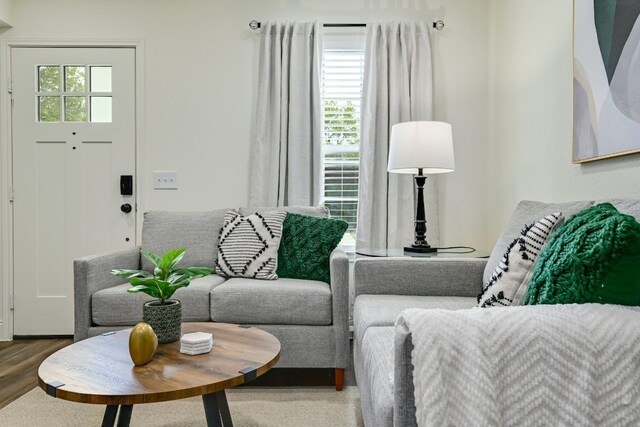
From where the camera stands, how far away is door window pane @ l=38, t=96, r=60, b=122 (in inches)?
129

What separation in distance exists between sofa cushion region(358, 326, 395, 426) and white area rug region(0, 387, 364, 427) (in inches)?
22.9

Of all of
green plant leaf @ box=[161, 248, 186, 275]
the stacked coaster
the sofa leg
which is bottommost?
the sofa leg

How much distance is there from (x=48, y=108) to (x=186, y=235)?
1500 millimetres

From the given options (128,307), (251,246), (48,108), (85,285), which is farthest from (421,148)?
(48,108)

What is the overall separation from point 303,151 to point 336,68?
0.65 m

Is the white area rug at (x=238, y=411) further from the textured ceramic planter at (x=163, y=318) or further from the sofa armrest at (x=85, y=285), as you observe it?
the textured ceramic planter at (x=163, y=318)

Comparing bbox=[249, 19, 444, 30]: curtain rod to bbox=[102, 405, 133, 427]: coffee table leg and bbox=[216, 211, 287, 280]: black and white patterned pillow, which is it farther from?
bbox=[102, 405, 133, 427]: coffee table leg

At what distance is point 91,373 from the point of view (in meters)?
1.30

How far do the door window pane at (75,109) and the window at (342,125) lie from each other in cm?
170

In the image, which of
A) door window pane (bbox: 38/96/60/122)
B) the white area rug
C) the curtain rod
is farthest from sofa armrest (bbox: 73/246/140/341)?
the curtain rod

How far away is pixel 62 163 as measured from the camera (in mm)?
3270

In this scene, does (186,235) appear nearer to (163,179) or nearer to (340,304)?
(163,179)

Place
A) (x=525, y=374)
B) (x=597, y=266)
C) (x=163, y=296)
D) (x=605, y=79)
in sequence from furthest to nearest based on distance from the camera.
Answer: (x=605, y=79), (x=163, y=296), (x=597, y=266), (x=525, y=374)

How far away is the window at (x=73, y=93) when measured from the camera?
3.27 meters
